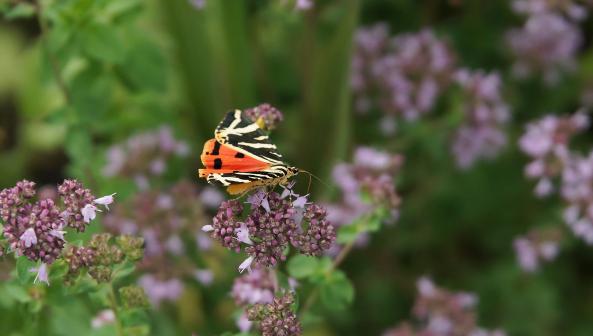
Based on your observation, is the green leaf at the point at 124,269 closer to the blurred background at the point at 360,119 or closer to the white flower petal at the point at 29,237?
the white flower petal at the point at 29,237

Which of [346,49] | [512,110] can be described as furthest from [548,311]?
[346,49]

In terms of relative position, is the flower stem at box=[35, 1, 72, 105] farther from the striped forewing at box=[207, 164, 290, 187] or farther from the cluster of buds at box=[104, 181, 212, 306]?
the striped forewing at box=[207, 164, 290, 187]

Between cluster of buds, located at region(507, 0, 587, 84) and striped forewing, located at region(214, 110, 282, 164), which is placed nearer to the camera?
striped forewing, located at region(214, 110, 282, 164)

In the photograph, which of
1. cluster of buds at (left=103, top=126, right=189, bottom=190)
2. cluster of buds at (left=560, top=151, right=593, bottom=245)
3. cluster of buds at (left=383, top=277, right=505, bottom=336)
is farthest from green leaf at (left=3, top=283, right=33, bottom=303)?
cluster of buds at (left=560, top=151, right=593, bottom=245)

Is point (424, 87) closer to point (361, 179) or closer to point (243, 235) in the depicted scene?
point (361, 179)

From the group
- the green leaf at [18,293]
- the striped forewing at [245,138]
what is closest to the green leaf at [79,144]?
the green leaf at [18,293]

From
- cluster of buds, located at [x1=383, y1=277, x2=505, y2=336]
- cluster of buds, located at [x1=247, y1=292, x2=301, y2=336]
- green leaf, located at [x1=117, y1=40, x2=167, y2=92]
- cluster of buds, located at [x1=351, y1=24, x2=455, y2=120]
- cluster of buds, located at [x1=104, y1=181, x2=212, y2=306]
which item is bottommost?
cluster of buds, located at [x1=247, y1=292, x2=301, y2=336]
